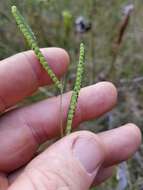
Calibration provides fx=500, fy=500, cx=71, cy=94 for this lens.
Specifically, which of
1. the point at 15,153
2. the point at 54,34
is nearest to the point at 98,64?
the point at 54,34

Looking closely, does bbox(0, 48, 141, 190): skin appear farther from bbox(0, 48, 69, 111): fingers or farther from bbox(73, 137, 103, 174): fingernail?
bbox(73, 137, 103, 174): fingernail

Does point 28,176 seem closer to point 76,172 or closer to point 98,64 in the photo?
point 76,172

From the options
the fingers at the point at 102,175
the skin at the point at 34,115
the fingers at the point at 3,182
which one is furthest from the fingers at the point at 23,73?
the fingers at the point at 102,175

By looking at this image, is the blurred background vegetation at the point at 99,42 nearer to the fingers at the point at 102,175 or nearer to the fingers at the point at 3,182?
the fingers at the point at 102,175

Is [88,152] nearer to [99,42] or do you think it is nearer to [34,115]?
[34,115]

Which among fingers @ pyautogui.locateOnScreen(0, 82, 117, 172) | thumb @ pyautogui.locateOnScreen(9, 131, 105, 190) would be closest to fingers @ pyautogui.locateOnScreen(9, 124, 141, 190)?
thumb @ pyautogui.locateOnScreen(9, 131, 105, 190)
